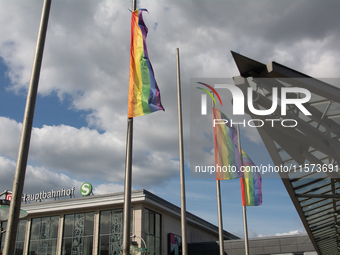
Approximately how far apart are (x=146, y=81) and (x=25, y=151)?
18.9 ft

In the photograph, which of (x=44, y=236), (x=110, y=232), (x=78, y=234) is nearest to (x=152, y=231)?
(x=110, y=232)

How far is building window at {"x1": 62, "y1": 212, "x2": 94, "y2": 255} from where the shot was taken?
3130 cm

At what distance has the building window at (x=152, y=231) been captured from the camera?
30438mm

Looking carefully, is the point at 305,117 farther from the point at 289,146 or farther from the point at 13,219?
the point at 13,219

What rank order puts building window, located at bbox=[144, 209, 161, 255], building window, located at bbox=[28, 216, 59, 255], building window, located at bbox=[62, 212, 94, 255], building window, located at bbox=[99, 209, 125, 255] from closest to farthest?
building window, located at bbox=[99, 209, 125, 255] < building window, located at bbox=[144, 209, 161, 255] < building window, located at bbox=[62, 212, 94, 255] < building window, located at bbox=[28, 216, 59, 255]

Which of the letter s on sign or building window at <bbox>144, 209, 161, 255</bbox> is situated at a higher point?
the letter s on sign

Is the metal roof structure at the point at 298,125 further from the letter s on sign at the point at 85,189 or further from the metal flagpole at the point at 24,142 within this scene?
the letter s on sign at the point at 85,189

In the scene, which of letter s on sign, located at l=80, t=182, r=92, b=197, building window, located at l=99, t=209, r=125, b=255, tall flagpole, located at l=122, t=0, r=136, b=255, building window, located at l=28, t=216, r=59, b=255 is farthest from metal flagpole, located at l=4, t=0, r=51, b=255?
building window, located at l=28, t=216, r=59, b=255

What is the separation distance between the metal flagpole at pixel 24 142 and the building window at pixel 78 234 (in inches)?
973

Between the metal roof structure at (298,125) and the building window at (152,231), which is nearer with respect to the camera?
the metal roof structure at (298,125)

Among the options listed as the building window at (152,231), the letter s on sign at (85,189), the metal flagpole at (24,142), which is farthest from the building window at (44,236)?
the metal flagpole at (24,142)

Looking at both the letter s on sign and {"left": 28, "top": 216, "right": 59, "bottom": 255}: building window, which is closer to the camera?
{"left": 28, "top": 216, "right": 59, "bottom": 255}: building window

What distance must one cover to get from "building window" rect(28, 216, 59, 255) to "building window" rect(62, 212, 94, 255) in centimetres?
126

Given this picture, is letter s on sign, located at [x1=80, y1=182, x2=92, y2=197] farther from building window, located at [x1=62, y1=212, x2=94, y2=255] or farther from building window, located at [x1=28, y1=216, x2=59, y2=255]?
building window, located at [x1=28, y1=216, x2=59, y2=255]
